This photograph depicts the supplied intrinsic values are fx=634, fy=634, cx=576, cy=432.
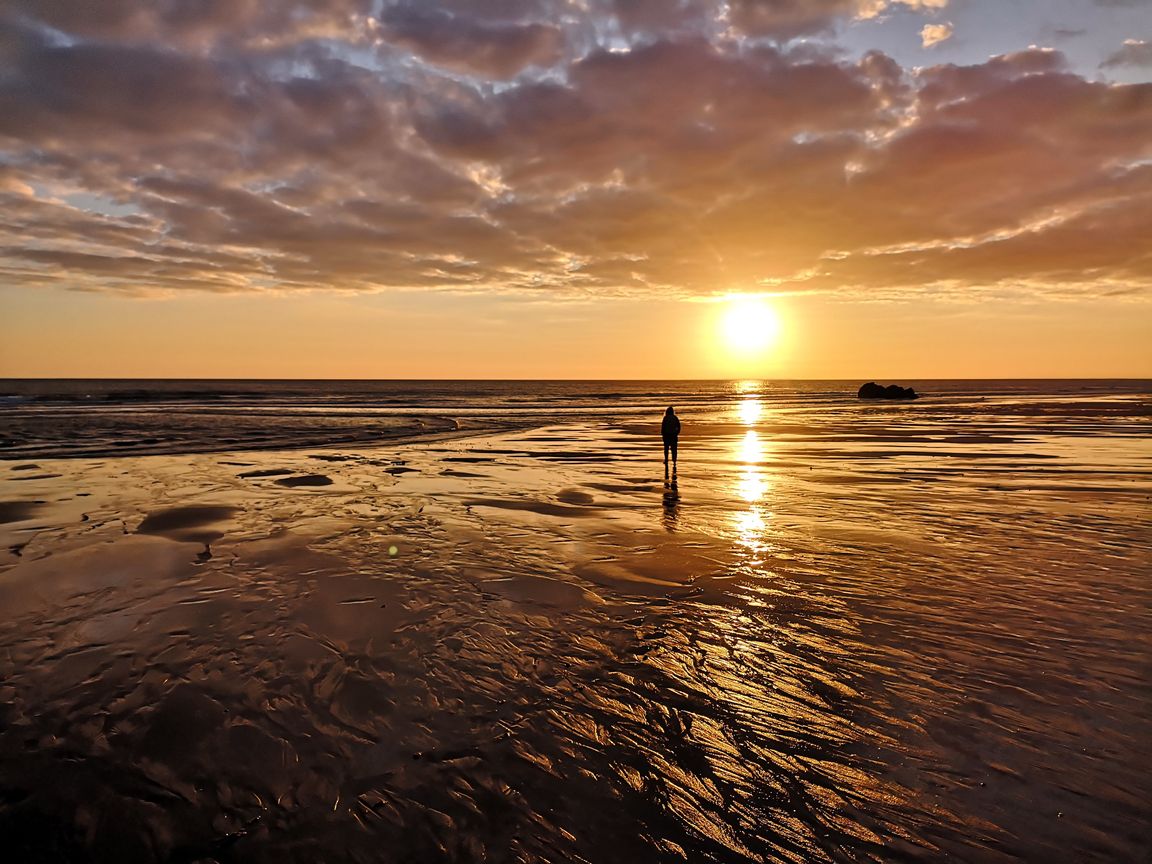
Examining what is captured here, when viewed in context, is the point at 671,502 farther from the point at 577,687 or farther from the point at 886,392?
the point at 886,392

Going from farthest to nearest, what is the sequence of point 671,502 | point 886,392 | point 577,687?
1. point 886,392
2. point 671,502
3. point 577,687

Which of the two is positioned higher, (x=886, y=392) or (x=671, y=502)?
(x=886, y=392)

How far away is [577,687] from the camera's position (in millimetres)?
6020

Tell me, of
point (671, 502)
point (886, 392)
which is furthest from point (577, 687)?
point (886, 392)

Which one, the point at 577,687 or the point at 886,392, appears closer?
the point at 577,687

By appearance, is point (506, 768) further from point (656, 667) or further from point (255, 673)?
point (255, 673)

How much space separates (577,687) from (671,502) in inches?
390

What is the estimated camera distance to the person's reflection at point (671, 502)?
13133 mm

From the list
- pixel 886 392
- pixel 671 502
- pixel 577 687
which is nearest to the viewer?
pixel 577 687

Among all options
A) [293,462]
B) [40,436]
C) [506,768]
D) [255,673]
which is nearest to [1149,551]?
[506,768]

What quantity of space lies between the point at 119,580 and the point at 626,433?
105ft

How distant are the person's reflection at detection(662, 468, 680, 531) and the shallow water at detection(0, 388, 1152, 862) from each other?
129 millimetres

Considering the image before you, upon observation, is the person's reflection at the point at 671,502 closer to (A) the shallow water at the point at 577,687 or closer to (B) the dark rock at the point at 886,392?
(A) the shallow water at the point at 577,687

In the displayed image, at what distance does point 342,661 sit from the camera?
21.7 ft
